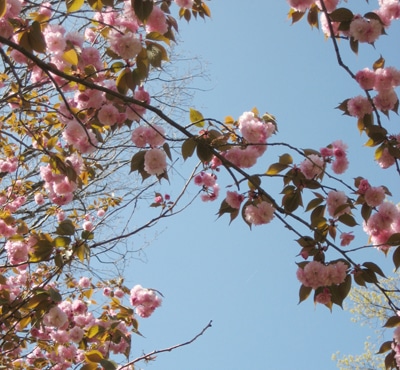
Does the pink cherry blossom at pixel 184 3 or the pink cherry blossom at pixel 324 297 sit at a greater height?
the pink cherry blossom at pixel 184 3

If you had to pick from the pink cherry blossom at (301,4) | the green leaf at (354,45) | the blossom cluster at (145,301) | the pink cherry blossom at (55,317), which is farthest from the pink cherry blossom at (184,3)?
the blossom cluster at (145,301)

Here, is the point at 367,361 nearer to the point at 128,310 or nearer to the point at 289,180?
the point at 128,310

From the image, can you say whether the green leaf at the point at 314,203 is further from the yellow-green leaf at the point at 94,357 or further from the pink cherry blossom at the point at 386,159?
the yellow-green leaf at the point at 94,357

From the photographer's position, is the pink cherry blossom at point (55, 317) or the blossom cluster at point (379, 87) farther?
the pink cherry blossom at point (55, 317)

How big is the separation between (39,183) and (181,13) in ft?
9.35

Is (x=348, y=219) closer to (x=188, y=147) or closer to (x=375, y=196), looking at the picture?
(x=375, y=196)

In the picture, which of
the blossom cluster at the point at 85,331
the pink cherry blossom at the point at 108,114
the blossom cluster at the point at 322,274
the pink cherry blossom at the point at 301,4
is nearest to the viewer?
the blossom cluster at the point at 322,274

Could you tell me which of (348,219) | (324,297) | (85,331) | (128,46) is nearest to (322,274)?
(324,297)

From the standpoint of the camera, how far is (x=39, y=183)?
4.51 m

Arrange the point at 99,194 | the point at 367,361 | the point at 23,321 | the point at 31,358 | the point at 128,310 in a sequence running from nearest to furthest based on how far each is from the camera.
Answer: the point at 23,321 < the point at 128,310 < the point at 31,358 < the point at 99,194 < the point at 367,361

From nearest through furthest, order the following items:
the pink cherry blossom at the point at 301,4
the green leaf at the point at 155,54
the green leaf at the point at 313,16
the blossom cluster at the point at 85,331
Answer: the green leaf at the point at 155,54 → the pink cherry blossom at the point at 301,4 → the green leaf at the point at 313,16 → the blossom cluster at the point at 85,331

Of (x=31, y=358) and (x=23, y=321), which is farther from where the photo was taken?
(x=31, y=358)

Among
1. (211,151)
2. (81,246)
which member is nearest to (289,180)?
(211,151)

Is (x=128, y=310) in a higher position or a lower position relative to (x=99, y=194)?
lower
